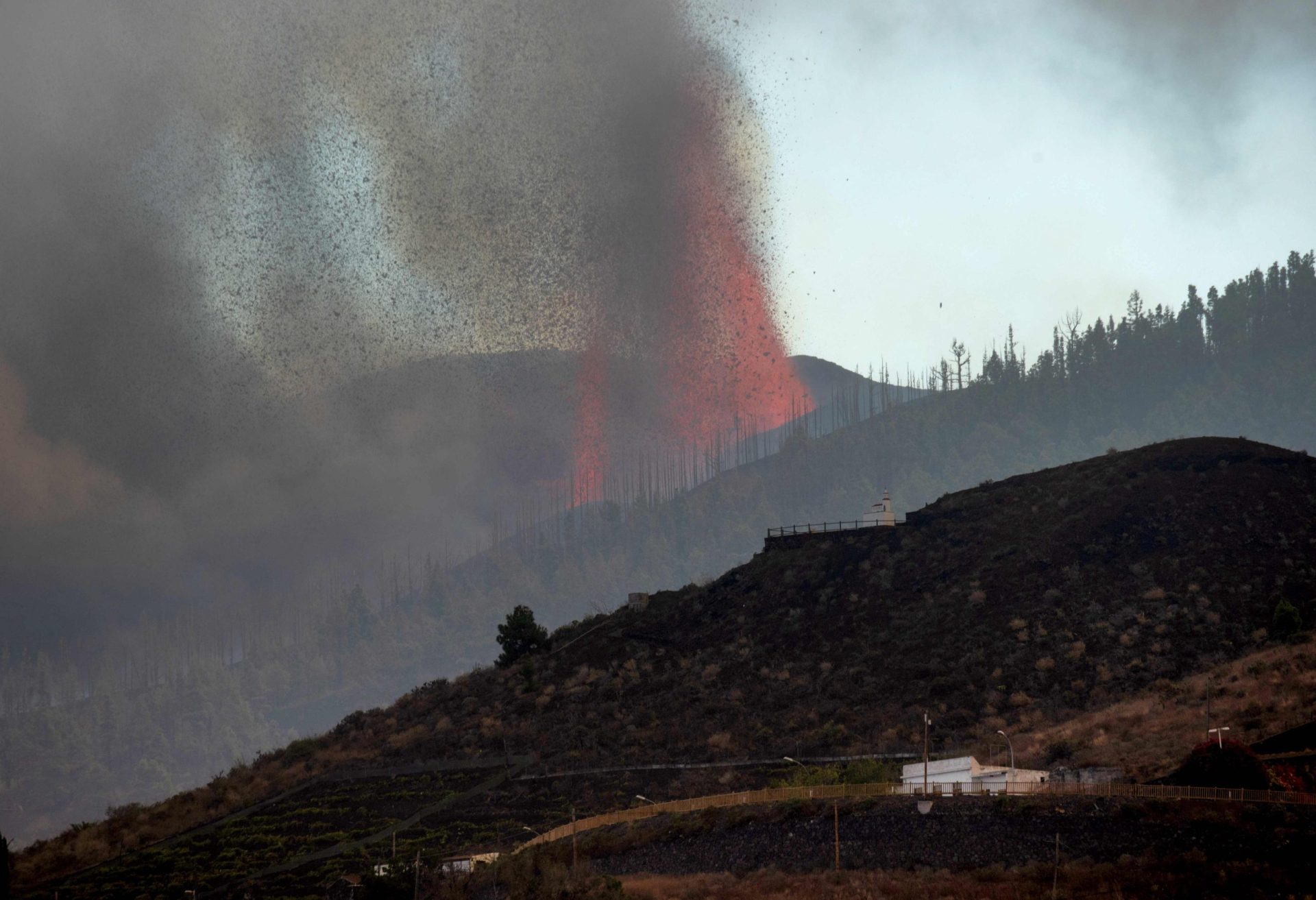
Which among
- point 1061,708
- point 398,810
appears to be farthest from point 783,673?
point 398,810

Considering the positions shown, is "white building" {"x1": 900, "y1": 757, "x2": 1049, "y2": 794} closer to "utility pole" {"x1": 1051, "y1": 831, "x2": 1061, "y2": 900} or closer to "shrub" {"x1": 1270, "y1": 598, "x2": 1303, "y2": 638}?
"utility pole" {"x1": 1051, "y1": 831, "x2": 1061, "y2": 900}

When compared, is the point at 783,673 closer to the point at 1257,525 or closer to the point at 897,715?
the point at 897,715

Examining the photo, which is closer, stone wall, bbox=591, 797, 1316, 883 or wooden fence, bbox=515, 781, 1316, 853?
stone wall, bbox=591, 797, 1316, 883

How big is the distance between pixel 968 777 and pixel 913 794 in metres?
A: 3.30

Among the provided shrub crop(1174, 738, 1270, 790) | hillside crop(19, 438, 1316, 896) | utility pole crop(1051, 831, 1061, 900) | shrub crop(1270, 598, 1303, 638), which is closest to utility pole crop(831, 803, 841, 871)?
utility pole crop(1051, 831, 1061, 900)

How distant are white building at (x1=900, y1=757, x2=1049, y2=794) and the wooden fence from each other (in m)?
0.08

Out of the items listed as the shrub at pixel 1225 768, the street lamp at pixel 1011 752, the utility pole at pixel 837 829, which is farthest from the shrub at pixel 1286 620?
the utility pole at pixel 837 829

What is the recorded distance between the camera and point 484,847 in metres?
70.1

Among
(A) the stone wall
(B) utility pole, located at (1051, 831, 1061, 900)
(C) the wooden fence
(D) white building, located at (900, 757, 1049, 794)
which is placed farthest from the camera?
(D) white building, located at (900, 757, 1049, 794)

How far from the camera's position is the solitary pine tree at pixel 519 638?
11781 cm

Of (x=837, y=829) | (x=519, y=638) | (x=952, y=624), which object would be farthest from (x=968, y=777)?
(x=519, y=638)

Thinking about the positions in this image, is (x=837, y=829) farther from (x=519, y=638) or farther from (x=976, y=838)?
(x=519, y=638)

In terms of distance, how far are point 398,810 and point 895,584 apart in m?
40.4

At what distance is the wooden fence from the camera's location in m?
48.2
